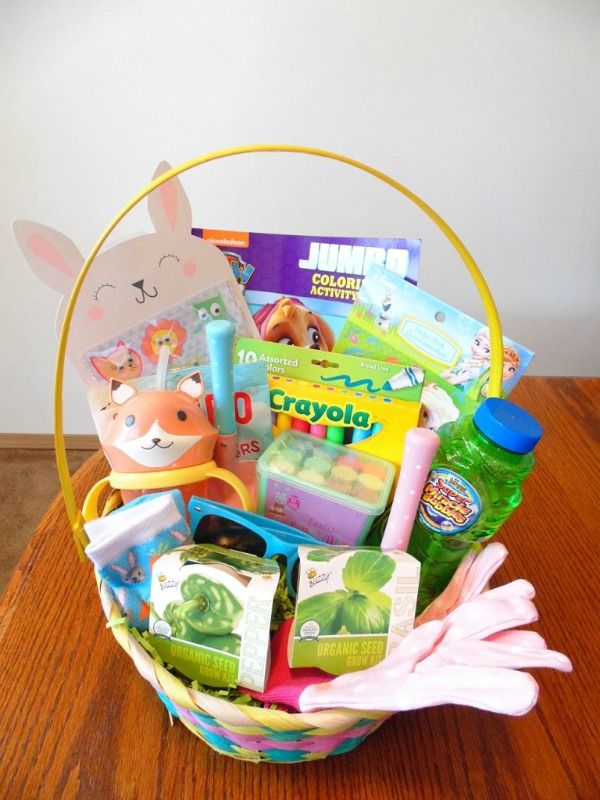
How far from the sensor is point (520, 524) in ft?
2.25

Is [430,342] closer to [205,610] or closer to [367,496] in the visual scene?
[367,496]

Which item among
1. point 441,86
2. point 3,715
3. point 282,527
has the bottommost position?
point 3,715

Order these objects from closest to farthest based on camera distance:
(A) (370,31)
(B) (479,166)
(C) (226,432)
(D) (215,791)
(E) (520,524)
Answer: (D) (215,791), (C) (226,432), (E) (520,524), (A) (370,31), (B) (479,166)

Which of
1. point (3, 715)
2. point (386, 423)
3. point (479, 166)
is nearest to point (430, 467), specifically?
point (386, 423)

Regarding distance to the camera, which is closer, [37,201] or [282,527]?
[282,527]

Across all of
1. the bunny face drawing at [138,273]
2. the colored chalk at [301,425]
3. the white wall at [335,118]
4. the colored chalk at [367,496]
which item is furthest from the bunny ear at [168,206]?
the white wall at [335,118]

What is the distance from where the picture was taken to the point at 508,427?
0.43 metres

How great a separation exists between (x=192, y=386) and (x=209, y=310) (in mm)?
136

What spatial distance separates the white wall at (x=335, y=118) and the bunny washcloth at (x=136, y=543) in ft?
2.84

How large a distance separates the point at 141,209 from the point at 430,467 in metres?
0.92

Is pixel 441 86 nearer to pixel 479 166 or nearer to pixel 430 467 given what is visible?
pixel 479 166

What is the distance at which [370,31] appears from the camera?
1039 millimetres

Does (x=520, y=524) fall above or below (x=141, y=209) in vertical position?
below

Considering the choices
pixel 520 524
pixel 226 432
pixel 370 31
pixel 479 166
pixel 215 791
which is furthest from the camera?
pixel 479 166
